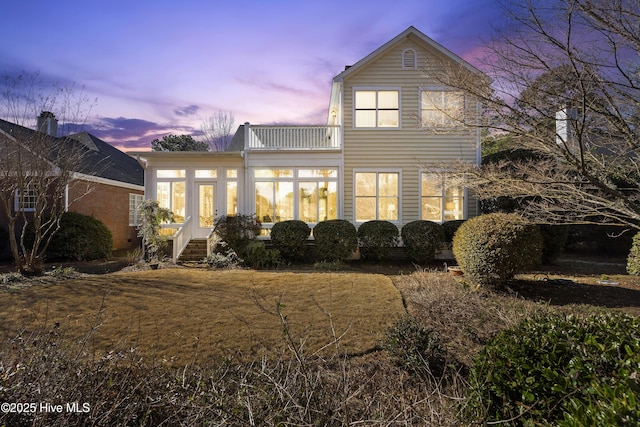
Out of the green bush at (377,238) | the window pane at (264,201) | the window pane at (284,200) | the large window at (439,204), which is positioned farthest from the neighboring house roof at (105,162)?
the large window at (439,204)

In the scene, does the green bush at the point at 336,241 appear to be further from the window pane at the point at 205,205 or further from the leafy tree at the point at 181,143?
the leafy tree at the point at 181,143

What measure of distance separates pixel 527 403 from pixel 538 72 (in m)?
5.29

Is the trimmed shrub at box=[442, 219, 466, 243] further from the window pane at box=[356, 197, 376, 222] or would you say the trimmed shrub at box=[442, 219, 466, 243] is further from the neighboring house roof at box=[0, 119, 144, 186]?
the neighboring house roof at box=[0, 119, 144, 186]

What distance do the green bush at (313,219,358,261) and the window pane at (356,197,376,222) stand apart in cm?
146

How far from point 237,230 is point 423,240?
6531 millimetres

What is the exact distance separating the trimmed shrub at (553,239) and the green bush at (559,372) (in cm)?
929

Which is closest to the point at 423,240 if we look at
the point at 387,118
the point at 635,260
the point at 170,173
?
the point at 387,118

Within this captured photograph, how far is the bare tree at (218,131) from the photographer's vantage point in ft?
105

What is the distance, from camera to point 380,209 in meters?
12.9

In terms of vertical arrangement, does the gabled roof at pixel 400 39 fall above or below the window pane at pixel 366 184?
above

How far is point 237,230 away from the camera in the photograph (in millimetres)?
11844

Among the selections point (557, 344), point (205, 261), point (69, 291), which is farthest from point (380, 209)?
point (557, 344)

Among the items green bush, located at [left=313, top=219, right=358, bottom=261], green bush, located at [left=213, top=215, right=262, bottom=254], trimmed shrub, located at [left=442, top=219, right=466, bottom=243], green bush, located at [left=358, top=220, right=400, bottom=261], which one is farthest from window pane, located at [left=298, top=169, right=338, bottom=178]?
trimmed shrub, located at [left=442, top=219, right=466, bottom=243]

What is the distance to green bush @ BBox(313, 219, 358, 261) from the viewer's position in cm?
1135
